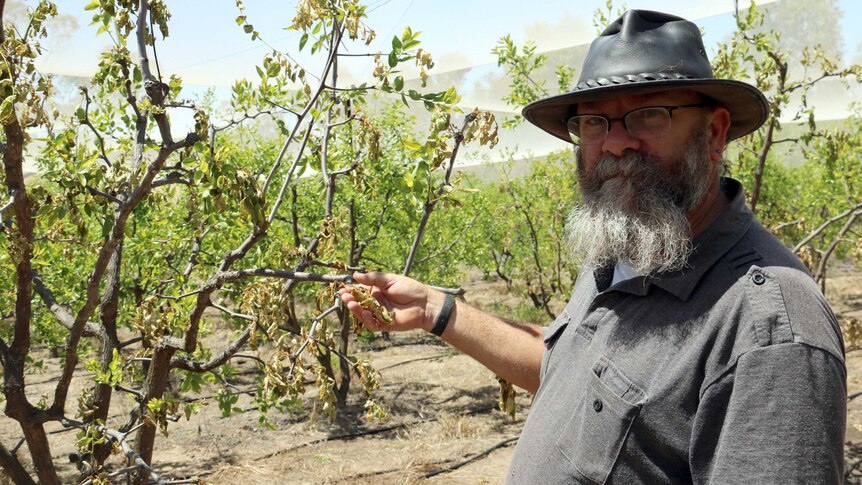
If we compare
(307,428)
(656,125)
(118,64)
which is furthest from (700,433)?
(307,428)

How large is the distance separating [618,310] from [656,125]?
1.40 feet

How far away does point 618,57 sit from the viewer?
1722 millimetres

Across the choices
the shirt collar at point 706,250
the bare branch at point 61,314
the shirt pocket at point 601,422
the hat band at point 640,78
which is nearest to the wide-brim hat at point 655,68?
the hat band at point 640,78

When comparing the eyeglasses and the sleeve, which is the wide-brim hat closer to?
the eyeglasses

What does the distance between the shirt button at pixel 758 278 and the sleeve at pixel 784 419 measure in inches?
6.0

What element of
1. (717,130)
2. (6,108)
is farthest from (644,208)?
(6,108)

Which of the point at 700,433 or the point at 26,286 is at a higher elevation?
the point at 26,286

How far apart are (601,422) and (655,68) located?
77cm

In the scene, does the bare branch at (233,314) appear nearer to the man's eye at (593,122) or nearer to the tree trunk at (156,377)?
the tree trunk at (156,377)

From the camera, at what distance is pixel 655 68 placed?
1.67m

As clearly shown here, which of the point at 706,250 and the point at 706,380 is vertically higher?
the point at 706,250

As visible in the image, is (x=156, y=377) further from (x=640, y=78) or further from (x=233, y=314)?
(x=640, y=78)

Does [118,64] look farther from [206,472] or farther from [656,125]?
[206,472]

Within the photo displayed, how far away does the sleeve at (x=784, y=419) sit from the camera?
4.14ft
